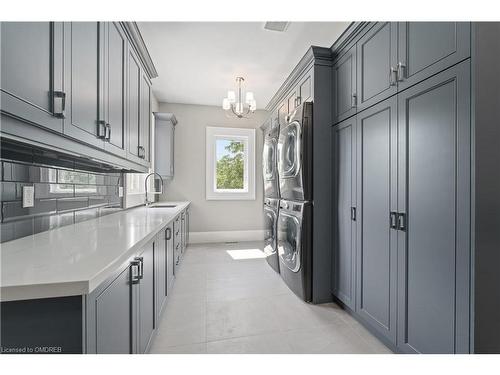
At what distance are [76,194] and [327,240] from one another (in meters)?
2.22

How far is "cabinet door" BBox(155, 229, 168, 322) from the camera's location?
1762 mm

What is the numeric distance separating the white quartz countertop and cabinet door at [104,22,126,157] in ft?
2.18

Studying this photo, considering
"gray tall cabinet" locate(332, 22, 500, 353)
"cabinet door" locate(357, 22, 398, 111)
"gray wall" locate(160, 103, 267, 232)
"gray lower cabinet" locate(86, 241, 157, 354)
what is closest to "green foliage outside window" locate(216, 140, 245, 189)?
"gray wall" locate(160, 103, 267, 232)

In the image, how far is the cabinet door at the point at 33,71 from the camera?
0.80 metres

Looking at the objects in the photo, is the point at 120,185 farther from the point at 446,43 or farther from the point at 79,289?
the point at 446,43

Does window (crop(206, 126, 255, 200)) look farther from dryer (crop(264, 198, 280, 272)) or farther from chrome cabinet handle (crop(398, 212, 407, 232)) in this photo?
chrome cabinet handle (crop(398, 212, 407, 232))

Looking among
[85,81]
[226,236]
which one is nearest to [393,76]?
[85,81]

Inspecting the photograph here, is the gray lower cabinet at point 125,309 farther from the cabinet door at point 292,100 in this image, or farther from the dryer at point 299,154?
the cabinet door at point 292,100

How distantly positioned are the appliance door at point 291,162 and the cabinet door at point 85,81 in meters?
1.68

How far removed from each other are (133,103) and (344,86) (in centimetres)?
193

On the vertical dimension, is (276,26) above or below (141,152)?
above

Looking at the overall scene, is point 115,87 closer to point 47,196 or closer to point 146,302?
point 47,196

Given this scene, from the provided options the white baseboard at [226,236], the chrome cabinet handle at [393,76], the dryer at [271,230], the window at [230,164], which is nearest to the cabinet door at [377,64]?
the chrome cabinet handle at [393,76]

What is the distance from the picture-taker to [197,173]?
487cm
